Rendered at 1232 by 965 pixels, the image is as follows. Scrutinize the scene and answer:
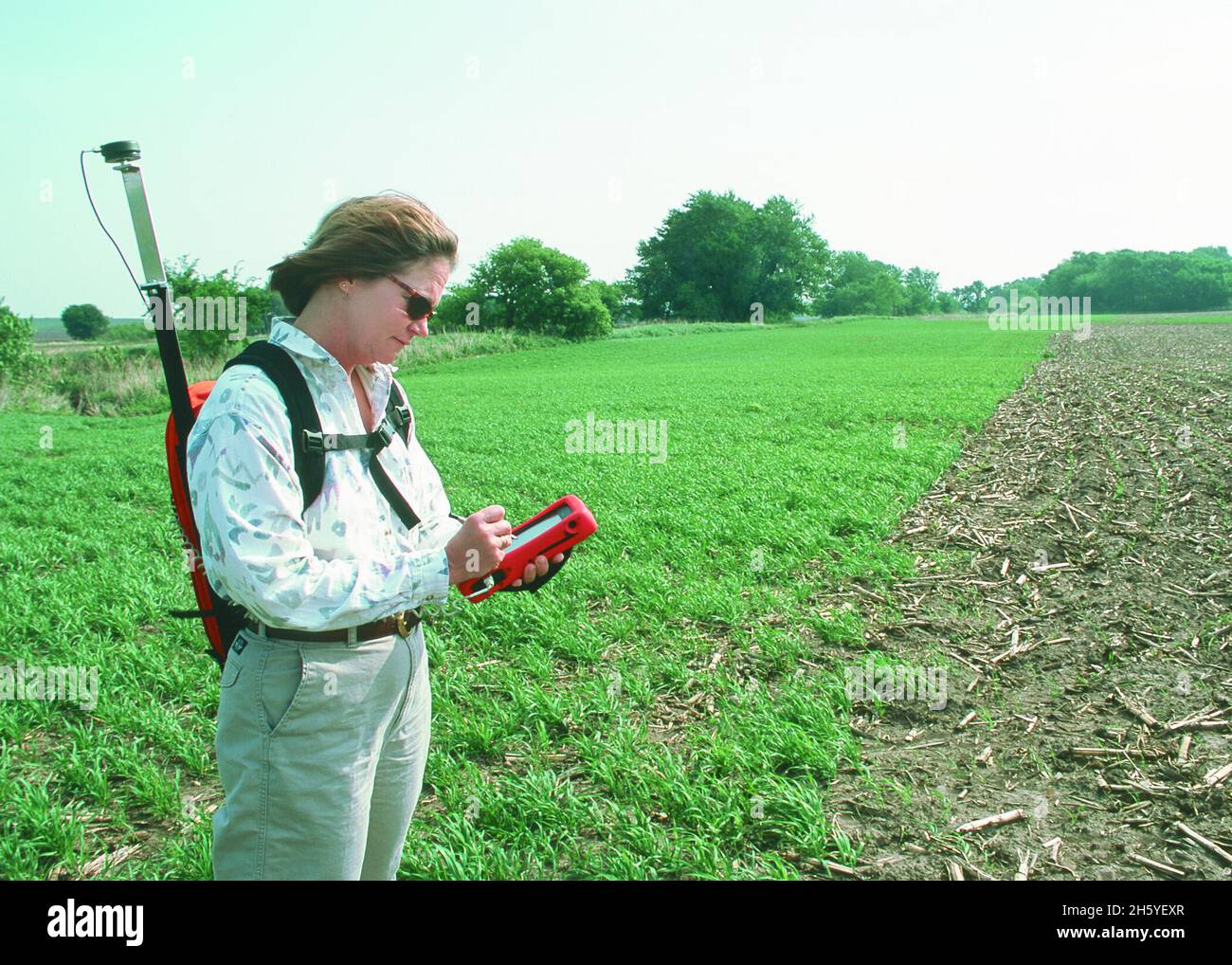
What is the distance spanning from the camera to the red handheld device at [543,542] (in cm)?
211

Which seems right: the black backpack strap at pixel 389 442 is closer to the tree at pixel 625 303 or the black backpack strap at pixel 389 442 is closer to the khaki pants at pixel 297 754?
the khaki pants at pixel 297 754

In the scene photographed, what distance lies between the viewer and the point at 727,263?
95062mm

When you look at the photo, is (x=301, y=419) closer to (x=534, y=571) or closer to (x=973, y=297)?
(x=534, y=571)

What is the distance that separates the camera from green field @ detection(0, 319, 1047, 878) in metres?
3.04

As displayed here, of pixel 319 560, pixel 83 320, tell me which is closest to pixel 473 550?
pixel 319 560

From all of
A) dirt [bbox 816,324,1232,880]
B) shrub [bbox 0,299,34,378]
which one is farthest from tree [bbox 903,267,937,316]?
dirt [bbox 816,324,1232,880]

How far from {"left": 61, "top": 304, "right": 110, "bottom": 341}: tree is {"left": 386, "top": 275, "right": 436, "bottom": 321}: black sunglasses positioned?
66.3 meters

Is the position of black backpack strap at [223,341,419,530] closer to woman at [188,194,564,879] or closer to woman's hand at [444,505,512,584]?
woman at [188,194,564,879]

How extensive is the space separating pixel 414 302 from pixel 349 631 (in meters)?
0.78

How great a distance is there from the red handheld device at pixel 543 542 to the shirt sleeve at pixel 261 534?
17.6 inches

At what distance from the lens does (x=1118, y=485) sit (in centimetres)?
821

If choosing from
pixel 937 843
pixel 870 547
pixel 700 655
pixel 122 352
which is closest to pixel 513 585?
pixel 937 843

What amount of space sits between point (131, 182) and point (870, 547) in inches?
222
